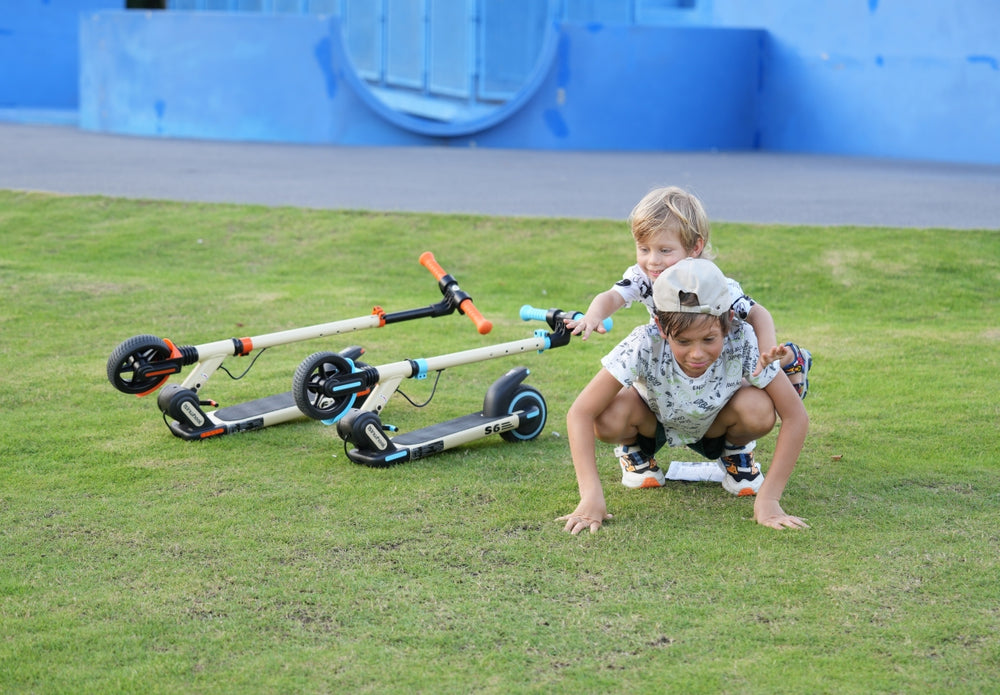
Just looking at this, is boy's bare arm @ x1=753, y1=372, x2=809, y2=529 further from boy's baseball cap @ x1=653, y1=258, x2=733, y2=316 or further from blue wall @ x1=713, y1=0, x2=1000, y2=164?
blue wall @ x1=713, y1=0, x2=1000, y2=164

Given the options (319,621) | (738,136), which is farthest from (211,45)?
(319,621)

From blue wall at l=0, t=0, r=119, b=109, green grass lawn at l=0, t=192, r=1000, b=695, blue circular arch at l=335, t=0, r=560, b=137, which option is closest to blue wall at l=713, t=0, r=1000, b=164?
blue circular arch at l=335, t=0, r=560, b=137

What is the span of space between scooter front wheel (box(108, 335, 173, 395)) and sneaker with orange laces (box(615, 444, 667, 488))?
1658 millimetres

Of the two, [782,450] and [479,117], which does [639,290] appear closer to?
[782,450]

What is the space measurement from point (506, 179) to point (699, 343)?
7851 millimetres

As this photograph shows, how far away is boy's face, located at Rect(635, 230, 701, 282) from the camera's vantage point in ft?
11.0

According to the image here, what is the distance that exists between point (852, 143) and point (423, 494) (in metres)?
11.5

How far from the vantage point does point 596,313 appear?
329 cm

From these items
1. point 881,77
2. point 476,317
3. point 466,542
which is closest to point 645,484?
point 466,542

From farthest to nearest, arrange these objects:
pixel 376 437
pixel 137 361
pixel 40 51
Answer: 1. pixel 40 51
2. pixel 137 361
3. pixel 376 437

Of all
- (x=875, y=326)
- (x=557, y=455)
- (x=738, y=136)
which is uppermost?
(x=557, y=455)

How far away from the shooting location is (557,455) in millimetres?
4031

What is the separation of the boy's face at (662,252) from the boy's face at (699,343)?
241 millimetres

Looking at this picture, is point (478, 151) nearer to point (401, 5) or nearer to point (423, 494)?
point (401, 5)
